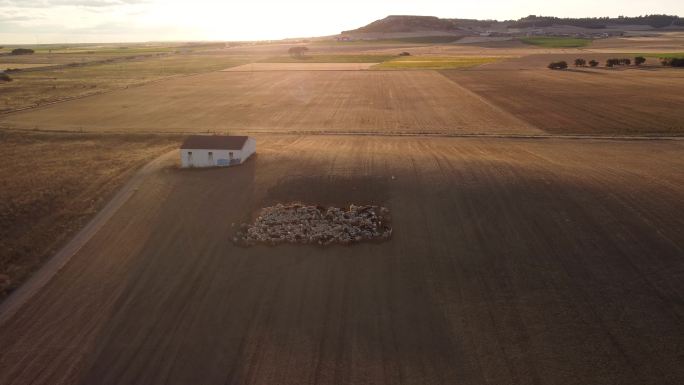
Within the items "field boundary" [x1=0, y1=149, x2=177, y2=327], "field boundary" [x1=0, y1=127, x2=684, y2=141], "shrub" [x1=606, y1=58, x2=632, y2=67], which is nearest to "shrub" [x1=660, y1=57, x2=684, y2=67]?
"shrub" [x1=606, y1=58, x2=632, y2=67]

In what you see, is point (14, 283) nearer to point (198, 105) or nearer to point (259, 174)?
point (259, 174)

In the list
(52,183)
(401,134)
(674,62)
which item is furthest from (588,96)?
(52,183)

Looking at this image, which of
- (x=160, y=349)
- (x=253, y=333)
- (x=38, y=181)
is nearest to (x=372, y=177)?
(x=253, y=333)

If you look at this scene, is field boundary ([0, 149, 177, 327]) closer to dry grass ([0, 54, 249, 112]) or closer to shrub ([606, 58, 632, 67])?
dry grass ([0, 54, 249, 112])

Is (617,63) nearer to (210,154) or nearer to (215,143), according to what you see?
(215,143)

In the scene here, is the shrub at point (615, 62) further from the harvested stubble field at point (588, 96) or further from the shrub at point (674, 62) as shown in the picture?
the shrub at point (674, 62)

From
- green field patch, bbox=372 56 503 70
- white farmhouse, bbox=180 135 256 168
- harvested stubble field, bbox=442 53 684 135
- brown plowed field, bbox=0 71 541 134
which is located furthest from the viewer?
green field patch, bbox=372 56 503 70
